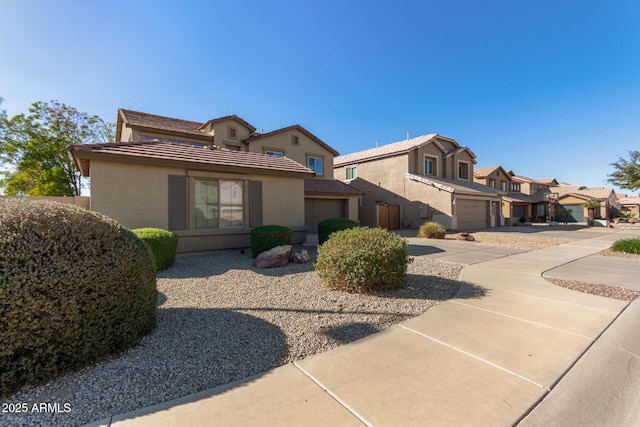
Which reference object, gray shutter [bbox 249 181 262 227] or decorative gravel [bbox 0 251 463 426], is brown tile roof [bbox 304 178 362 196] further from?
decorative gravel [bbox 0 251 463 426]

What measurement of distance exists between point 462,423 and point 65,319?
3.72 m

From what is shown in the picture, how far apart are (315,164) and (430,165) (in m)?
10.9

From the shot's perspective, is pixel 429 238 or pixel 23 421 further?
pixel 429 238

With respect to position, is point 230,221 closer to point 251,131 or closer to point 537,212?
point 251,131

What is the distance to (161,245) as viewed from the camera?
24.5 feet

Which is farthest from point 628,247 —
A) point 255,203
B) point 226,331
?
point 226,331

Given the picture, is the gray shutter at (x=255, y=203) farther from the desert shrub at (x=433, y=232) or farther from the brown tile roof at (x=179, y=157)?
the desert shrub at (x=433, y=232)

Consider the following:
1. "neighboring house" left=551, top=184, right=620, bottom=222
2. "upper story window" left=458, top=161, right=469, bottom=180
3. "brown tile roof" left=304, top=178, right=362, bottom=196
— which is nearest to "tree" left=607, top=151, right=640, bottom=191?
"neighboring house" left=551, top=184, right=620, bottom=222

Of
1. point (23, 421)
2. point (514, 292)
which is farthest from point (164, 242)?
point (514, 292)

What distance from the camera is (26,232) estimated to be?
2912 millimetres

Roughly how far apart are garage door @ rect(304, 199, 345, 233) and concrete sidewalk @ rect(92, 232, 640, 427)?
1232cm

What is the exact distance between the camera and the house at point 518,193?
112ft

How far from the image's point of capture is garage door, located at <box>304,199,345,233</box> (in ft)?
54.7

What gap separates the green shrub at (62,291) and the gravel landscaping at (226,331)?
195mm
